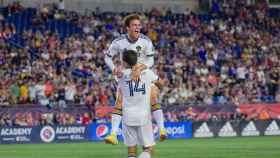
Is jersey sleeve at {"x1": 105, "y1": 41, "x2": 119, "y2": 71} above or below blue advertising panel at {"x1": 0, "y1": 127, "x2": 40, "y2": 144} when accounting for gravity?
above

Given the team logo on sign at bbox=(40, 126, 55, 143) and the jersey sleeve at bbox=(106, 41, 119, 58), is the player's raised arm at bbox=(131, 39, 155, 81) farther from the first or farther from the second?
the team logo on sign at bbox=(40, 126, 55, 143)

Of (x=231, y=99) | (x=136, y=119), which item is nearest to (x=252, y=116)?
(x=231, y=99)

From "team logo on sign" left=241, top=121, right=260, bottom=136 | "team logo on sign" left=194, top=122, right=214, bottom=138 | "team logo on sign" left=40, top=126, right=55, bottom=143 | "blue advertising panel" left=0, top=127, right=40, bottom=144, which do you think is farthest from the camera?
"team logo on sign" left=241, top=121, right=260, bottom=136

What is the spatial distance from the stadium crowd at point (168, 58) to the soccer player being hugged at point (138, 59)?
61.3ft

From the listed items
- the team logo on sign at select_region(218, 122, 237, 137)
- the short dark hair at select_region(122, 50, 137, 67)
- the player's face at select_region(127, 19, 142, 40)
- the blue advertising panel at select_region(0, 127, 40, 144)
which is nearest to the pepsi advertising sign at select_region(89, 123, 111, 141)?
the blue advertising panel at select_region(0, 127, 40, 144)

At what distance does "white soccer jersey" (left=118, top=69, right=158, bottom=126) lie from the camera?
1300 cm

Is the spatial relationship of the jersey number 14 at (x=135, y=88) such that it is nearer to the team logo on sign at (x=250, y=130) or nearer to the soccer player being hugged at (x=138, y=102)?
the soccer player being hugged at (x=138, y=102)

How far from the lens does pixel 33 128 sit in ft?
103

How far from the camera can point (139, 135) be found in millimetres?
13219

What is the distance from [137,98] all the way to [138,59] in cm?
114

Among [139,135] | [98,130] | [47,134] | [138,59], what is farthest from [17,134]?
[139,135]

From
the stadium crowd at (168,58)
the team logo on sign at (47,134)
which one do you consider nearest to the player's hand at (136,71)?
the team logo on sign at (47,134)

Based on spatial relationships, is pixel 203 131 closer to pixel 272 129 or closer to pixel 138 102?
pixel 272 129

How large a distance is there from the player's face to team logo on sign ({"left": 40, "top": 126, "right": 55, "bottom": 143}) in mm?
18371
